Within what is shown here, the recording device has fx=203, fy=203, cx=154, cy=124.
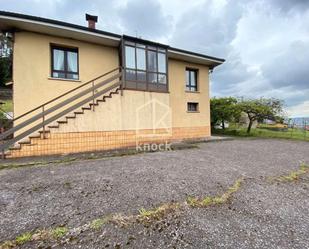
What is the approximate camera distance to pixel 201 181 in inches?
205

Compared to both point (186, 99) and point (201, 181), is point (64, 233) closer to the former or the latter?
point (201, 181)

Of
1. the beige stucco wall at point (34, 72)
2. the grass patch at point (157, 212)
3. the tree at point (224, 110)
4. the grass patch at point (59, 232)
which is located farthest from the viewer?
the tree at point (224, 110)

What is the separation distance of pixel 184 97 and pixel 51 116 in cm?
831

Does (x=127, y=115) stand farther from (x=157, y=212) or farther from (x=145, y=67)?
(x=157, y=212)

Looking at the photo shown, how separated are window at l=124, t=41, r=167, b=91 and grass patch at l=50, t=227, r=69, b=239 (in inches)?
329

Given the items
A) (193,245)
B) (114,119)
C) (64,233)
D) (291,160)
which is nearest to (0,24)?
(114,119)

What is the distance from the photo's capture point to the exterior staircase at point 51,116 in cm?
805

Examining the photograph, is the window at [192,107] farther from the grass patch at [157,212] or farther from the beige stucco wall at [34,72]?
the grass patch at [157,212]

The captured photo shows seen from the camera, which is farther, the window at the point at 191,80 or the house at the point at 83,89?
the window at the point at 191,80

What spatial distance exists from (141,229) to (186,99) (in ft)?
38.1

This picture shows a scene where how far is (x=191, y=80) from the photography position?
48.8 feet

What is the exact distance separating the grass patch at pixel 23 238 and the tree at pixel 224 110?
17180 mm

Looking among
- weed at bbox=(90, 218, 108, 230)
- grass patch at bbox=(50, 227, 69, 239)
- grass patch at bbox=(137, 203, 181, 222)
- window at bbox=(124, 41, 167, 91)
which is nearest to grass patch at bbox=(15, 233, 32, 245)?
grass patch at bbox=(50, 227, 69, 239)

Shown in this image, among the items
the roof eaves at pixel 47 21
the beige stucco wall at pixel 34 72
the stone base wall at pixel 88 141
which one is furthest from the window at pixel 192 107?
the beige stucco wall at pixel 34 72
